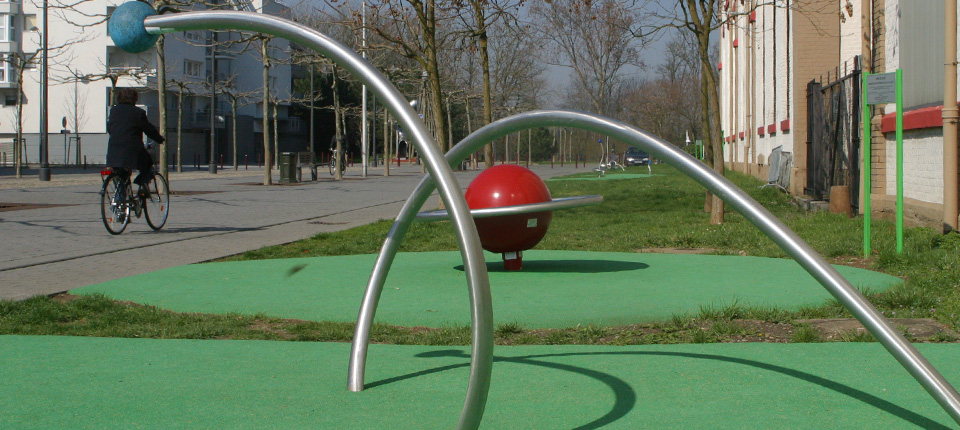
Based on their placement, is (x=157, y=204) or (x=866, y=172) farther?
(x=157, y=204)

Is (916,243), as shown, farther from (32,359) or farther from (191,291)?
(32,359)

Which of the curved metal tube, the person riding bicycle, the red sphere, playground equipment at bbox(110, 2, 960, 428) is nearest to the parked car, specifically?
the person riding bicycle

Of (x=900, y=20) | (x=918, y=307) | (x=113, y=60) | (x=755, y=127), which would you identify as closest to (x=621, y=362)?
(x=918, y=307)

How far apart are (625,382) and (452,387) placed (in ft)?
2.60

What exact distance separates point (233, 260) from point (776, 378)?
22.2ft

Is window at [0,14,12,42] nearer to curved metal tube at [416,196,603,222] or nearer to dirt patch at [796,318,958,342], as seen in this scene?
curved metal tube at [416,196,603,222]

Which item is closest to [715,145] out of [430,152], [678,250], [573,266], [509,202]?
[678,250]

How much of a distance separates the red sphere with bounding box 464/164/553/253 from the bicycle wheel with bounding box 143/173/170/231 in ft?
21.0

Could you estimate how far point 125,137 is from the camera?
1206 cm

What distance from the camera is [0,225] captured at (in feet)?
44.1

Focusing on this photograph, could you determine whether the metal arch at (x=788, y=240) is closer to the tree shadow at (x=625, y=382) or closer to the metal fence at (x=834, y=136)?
the tree shadow at (x=625, y=382)

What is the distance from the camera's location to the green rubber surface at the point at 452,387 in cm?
356

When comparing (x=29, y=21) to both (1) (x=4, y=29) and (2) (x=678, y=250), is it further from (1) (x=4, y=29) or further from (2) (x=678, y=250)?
(2) (x=678, y=250)

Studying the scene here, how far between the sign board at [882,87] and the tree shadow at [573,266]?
279 cm
